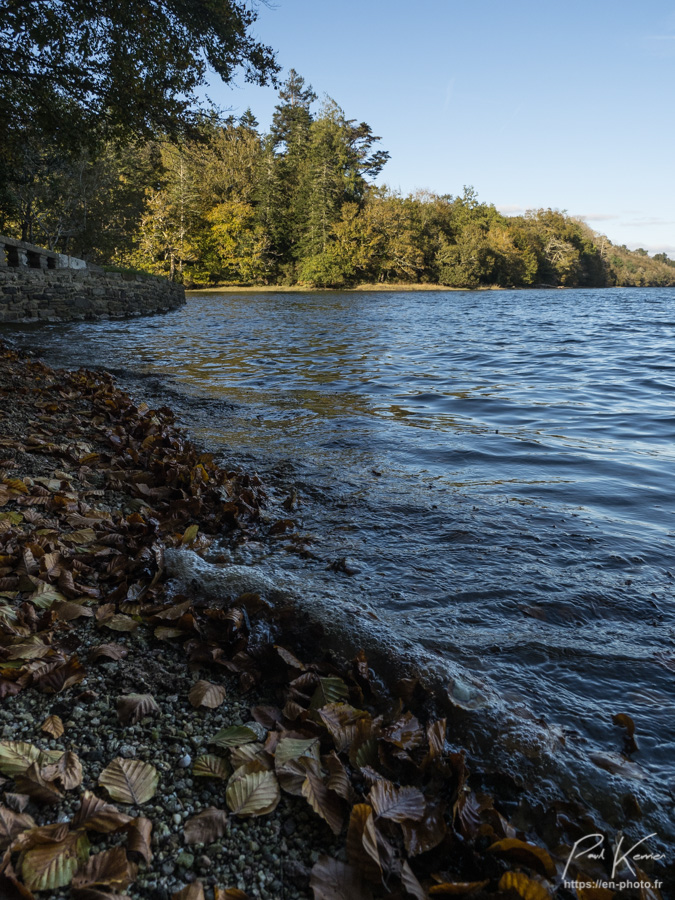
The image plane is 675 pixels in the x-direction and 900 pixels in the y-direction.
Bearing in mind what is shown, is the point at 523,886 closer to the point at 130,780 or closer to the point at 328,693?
the point at 328,693

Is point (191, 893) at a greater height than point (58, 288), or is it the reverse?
point (58, 288)

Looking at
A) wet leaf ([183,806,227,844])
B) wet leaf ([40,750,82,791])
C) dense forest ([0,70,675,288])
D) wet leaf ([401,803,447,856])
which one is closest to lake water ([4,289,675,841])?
wet leaf ([401,803,447,856])

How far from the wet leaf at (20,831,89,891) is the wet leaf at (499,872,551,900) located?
94 cm

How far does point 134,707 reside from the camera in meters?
1.66

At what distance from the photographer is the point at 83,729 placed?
1577 mm

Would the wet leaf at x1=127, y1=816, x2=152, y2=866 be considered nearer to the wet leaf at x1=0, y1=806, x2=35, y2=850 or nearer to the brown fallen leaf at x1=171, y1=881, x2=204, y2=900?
the brown fallen leaf at x1=171, y1=881, x2=204, y2=900

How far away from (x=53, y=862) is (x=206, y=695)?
659 mm

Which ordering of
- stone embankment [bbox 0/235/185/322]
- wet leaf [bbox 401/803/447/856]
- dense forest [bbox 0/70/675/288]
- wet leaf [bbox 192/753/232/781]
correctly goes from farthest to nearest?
dense forest [bbox 0/70/675/288]
stone embankment [bbox 0/235/185/322]
wet leaf [bbox 192/753/232/781]
wet leaf [bbox 401/803/447/856]

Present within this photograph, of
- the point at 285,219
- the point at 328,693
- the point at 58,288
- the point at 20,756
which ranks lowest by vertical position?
the point at 328,693

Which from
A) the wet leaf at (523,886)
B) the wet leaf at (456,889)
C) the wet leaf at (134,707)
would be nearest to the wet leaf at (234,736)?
the wet leaf at (134,707)

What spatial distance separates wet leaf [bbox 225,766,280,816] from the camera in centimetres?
137

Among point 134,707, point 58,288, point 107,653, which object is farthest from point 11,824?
point 58,288

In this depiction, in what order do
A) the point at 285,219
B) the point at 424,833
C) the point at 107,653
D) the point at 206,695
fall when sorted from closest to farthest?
1. the point at 424,833
2. the point at 206,695
3. the point at 107,653
4. the point at 285,219

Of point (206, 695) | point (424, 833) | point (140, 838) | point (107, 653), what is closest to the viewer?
point (140, 838)
